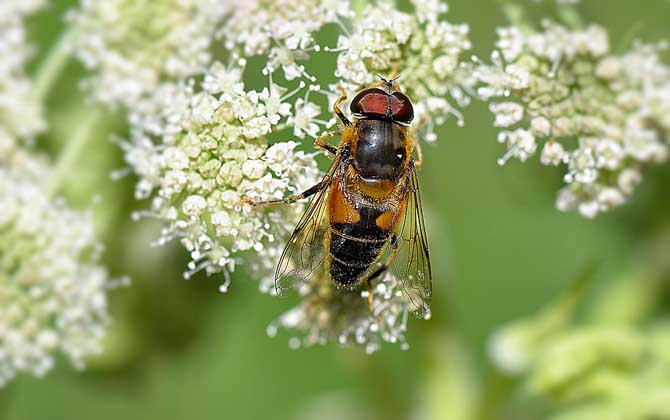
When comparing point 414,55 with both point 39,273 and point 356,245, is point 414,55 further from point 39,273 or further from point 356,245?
point 39,273

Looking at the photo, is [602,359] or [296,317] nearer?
[296,317]

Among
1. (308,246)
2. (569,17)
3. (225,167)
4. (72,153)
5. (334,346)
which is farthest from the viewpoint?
(334,346)

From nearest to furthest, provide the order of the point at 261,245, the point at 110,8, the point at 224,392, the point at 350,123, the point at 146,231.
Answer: the point at 261,245 < the point at 350,123 < the point at 110,8 < the point at 146,231 < the point at 224,392

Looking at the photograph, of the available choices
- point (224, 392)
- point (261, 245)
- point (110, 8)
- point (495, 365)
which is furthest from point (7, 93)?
point (495, 365)

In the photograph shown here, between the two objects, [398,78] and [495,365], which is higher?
[398,78]

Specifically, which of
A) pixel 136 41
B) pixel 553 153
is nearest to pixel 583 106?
pixel 553 153

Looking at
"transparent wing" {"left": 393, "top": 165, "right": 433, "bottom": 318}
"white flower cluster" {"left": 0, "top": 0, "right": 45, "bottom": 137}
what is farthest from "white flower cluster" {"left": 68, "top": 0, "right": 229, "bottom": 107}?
Answer: "transparent wing" {"left": 393, "top": 165, "right": 433, "bottom": 318}

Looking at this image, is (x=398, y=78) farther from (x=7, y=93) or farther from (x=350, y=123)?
(x=7, y=93)
